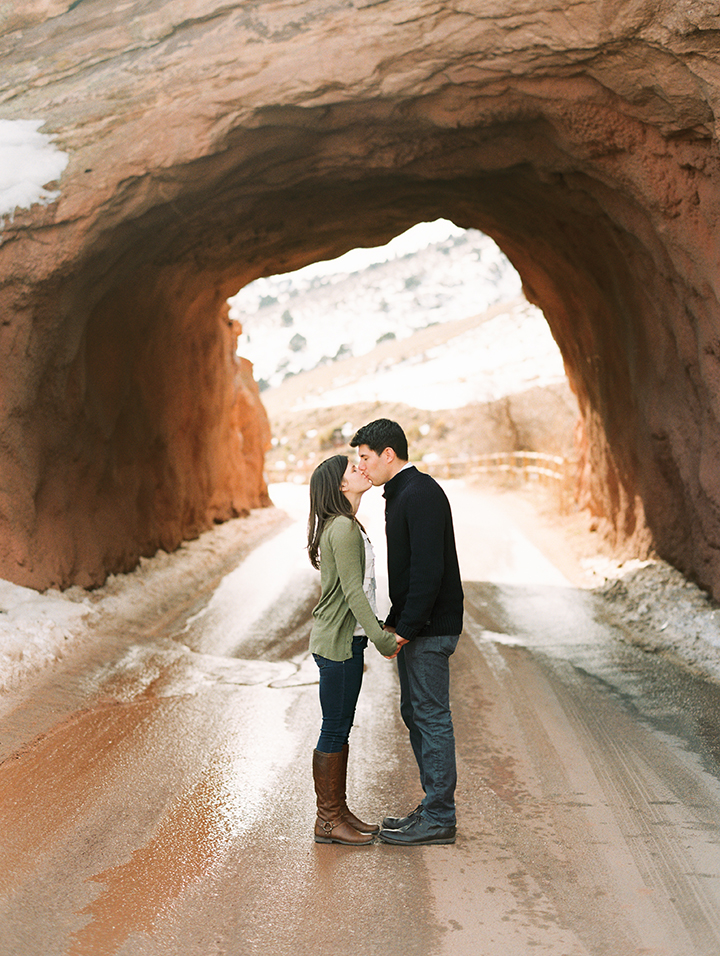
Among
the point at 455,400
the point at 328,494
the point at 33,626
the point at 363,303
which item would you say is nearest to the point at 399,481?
the point at 328,494

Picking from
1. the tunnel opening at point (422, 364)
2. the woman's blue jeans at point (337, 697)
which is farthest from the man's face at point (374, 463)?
the tunnel opening at point (422, 364)

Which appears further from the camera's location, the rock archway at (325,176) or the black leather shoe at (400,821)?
the rock archway at (325,176)

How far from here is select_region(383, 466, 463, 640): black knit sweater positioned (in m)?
4.00

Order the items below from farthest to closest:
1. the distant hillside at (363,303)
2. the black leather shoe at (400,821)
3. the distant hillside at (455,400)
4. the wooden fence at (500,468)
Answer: the distant hillside at (363,303), the distant hillside at (455,400), the wooden fence at (500,468), the black leather shoe at (400,821)

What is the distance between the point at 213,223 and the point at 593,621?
6.69m

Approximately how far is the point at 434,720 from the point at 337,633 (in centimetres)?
64

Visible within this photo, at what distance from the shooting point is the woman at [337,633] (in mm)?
4047

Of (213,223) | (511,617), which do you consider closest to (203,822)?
(511,617)

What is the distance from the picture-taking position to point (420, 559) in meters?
4.02

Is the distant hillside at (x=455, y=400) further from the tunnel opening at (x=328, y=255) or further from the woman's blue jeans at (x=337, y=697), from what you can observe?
the woman's blue jeans at (x=337, y=697)

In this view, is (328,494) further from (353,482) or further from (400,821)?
(400,821)

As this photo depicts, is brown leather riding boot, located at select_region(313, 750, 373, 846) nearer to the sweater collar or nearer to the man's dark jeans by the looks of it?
the man's dark jeans

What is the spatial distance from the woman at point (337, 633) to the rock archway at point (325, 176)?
196 inches

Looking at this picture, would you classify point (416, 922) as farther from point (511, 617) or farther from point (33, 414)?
point (33, 414)
